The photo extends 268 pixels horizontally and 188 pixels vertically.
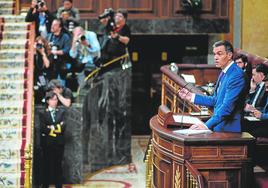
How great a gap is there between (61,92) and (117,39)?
6.93 feet

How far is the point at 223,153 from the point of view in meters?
7.45

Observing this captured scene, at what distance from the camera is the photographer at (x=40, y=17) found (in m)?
15.0

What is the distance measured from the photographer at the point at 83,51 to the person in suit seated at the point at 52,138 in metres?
1.51

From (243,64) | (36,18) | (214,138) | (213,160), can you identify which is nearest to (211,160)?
(213,160)

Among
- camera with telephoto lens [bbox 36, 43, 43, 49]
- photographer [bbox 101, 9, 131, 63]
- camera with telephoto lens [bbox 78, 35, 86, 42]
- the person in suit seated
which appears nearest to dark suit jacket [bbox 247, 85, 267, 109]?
the person in suit seated

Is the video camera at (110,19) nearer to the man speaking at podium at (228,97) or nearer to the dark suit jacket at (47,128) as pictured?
the dark suit jacket at (47,128)

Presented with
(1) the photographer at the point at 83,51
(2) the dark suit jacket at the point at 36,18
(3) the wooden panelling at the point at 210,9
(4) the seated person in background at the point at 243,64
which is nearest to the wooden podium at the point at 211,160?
(4) the seated person in background at the point at 243,64

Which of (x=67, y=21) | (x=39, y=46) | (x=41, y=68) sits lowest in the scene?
(x=41, y=68)

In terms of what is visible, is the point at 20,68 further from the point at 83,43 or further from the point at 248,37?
the point at 248,37

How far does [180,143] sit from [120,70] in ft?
27.4

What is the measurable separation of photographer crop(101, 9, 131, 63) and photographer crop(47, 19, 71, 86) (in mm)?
1203

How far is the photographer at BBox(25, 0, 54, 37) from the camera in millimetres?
14977

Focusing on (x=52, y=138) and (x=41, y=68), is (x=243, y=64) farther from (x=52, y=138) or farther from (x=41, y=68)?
(x=41, y=68)

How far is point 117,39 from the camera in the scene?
603 inches
